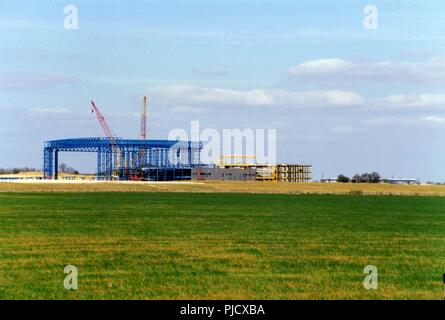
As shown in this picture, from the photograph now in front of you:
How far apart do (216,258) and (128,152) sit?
156 metres

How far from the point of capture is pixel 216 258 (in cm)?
3153

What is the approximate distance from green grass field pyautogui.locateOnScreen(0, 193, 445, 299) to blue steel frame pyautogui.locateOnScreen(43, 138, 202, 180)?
126104 mm

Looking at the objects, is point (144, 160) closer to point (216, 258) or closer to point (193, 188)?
point (193, 188)

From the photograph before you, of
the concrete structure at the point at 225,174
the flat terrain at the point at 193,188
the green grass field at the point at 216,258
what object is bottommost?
the green grass field at the point at 216,258

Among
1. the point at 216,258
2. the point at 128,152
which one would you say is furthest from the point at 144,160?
the point at 216,258

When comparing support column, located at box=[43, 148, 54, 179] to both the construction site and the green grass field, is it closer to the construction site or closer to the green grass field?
the construction site

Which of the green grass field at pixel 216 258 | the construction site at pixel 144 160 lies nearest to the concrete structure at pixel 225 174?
the construction site at pixel 144 160

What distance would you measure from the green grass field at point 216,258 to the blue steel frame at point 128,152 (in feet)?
414

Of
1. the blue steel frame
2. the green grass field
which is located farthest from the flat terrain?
the green grass field

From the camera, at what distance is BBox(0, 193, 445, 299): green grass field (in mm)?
23641

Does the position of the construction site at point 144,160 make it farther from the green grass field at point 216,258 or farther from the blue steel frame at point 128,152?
the green grass field at point 216,258

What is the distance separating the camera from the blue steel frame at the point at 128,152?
180000 mm
